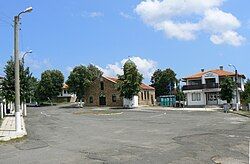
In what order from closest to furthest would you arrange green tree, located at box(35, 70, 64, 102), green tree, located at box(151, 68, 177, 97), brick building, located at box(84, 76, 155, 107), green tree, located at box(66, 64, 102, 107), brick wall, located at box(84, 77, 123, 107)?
1. brick wall, located at box(84, 77, 123, 107)
2. brick building, located at box(84, 76, 155, 107)
3. green tree, located at box(66, 64, 102, 107)
4. green tree, located at box(35, 70, 64, 102)
5. green tree, located at box(151, 68, 177, 97)

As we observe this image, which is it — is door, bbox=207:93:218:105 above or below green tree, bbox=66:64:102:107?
below

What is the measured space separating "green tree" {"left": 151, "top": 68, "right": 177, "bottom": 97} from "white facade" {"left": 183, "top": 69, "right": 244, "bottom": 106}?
27.7 metres

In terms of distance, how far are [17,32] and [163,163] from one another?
1493 cm

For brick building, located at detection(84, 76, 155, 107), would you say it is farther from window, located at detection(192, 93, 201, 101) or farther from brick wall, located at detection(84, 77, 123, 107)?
window, located at detection(192, 93, 201, 101)

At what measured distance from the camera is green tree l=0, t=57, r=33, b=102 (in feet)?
136

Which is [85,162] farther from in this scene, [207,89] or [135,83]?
[207,89]

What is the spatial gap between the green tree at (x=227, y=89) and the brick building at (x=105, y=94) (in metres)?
19.4

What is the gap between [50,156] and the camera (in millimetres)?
13914

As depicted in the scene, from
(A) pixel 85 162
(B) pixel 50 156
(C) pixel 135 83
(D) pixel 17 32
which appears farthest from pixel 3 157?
(C) pixel 135 83

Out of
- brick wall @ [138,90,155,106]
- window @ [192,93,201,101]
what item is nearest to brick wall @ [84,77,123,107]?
brick wall @ [138,90,155,106]

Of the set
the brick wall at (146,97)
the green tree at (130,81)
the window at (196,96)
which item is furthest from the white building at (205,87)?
the green tree at (130,81)

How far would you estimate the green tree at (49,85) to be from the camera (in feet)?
306

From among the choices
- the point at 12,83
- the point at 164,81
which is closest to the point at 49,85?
the point at 164,81

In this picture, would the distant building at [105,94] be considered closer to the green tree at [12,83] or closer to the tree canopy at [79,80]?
the tree canopy at [79,80]
